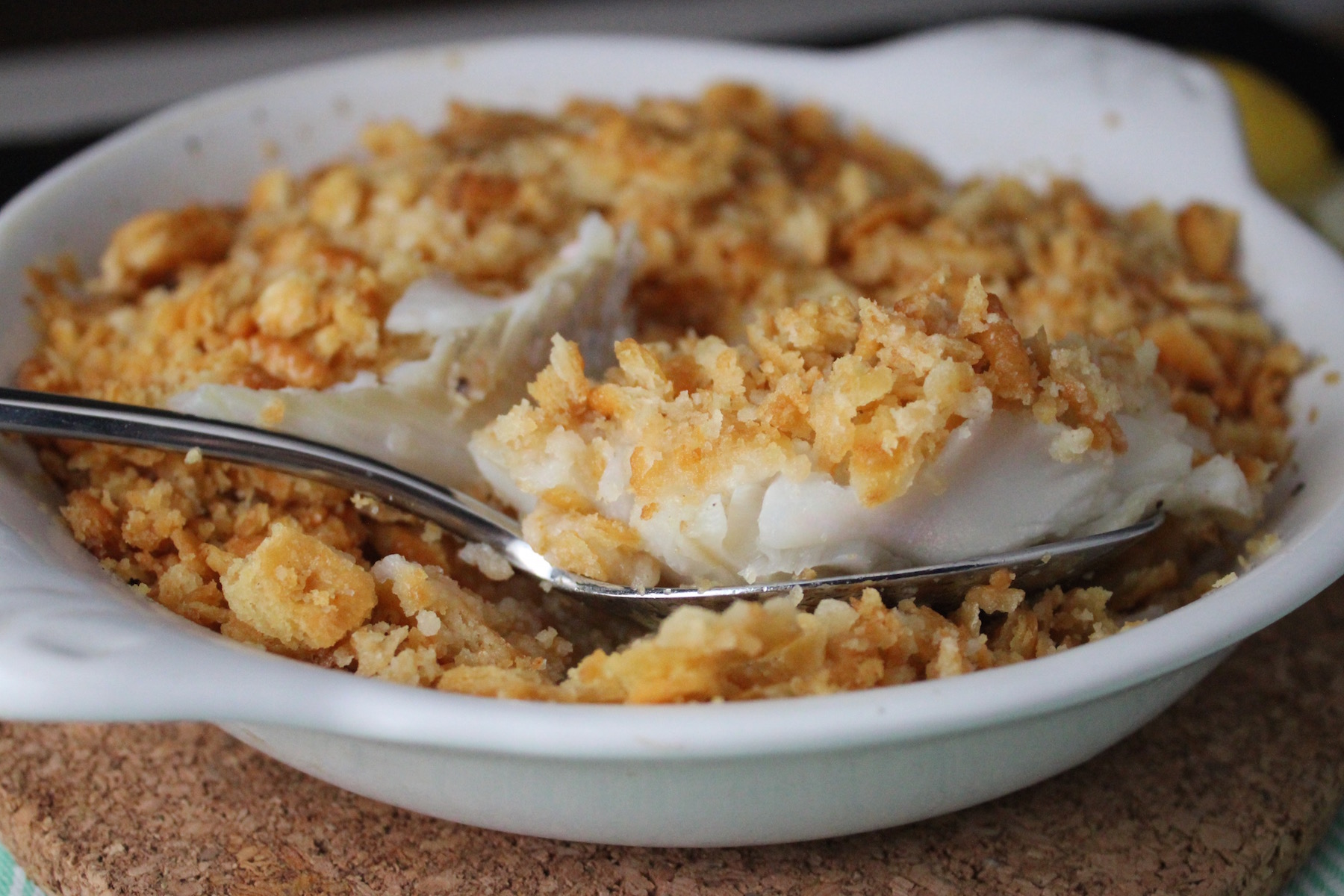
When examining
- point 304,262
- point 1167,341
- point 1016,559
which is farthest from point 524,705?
point 1167,341

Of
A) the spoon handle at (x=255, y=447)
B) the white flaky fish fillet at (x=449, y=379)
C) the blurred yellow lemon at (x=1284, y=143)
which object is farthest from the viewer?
the blurred yellow lemon at (x=1284, y=143)

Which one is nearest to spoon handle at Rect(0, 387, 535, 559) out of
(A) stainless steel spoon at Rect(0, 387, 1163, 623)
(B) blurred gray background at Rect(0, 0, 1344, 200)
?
(A) stainless steel spoon at Rect(0, 387, 1163, 623)

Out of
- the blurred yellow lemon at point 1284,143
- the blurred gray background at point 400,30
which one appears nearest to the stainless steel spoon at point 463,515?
the blurred yellow lemon at point 1284,143

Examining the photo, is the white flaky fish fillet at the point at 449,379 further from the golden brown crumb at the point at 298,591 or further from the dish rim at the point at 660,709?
the dish rim at the point at 660,709

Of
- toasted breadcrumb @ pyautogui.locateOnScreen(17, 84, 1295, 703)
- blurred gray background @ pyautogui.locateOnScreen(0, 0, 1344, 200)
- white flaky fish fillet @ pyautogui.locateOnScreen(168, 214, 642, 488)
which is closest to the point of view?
toasted breadcrumb @ pyautogui.locateOnScreen(17, 84, 1295, 703)

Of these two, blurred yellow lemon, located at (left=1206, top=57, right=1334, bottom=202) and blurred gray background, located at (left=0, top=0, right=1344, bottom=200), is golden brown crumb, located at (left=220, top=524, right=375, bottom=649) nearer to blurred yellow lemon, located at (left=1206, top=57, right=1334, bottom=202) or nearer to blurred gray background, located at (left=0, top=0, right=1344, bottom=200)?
blurred yellow lemon, located at (left=1206, top=57, right=1334, bottom=202)

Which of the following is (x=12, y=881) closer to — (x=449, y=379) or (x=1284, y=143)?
(x=449, y=379)
